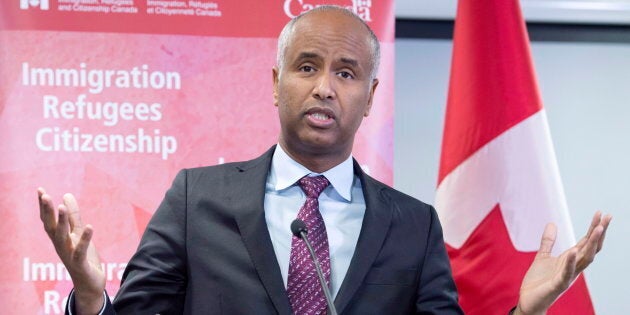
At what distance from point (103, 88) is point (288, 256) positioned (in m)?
1.42

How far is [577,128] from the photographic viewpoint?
14.2 ft

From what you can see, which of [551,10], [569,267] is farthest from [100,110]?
[551,10]

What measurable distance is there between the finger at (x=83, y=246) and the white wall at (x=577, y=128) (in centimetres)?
249

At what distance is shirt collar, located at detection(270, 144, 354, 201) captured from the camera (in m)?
2.41

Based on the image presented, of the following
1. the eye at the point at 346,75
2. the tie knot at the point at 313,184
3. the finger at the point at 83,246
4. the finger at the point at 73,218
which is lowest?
the finger at the point at 83,246

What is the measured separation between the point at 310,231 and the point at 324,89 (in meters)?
0.37

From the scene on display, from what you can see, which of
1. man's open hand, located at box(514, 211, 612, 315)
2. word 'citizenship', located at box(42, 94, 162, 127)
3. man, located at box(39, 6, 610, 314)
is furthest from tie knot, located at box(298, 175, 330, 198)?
word 'citizenship', located at box(42, 94, 162, 127)

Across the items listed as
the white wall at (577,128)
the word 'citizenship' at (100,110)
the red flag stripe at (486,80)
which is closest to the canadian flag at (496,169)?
the red flag stripe at (486,80)

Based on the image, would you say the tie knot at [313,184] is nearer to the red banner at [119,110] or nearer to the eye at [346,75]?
the eye at [346,75]

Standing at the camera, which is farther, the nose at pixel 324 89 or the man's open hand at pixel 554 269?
the nose at pixel 324 89

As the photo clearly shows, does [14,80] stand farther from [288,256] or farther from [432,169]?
[432,169]

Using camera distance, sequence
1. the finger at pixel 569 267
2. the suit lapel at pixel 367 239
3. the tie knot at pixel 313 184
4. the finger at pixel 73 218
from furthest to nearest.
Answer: the tie knot at pixel 313 184, the suit lapel at pixel 367 239, the finger at pixel 569 267, the finger at pixel 73 218

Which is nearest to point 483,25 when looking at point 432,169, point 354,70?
point 432,169

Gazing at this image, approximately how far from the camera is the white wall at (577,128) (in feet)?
13.9
